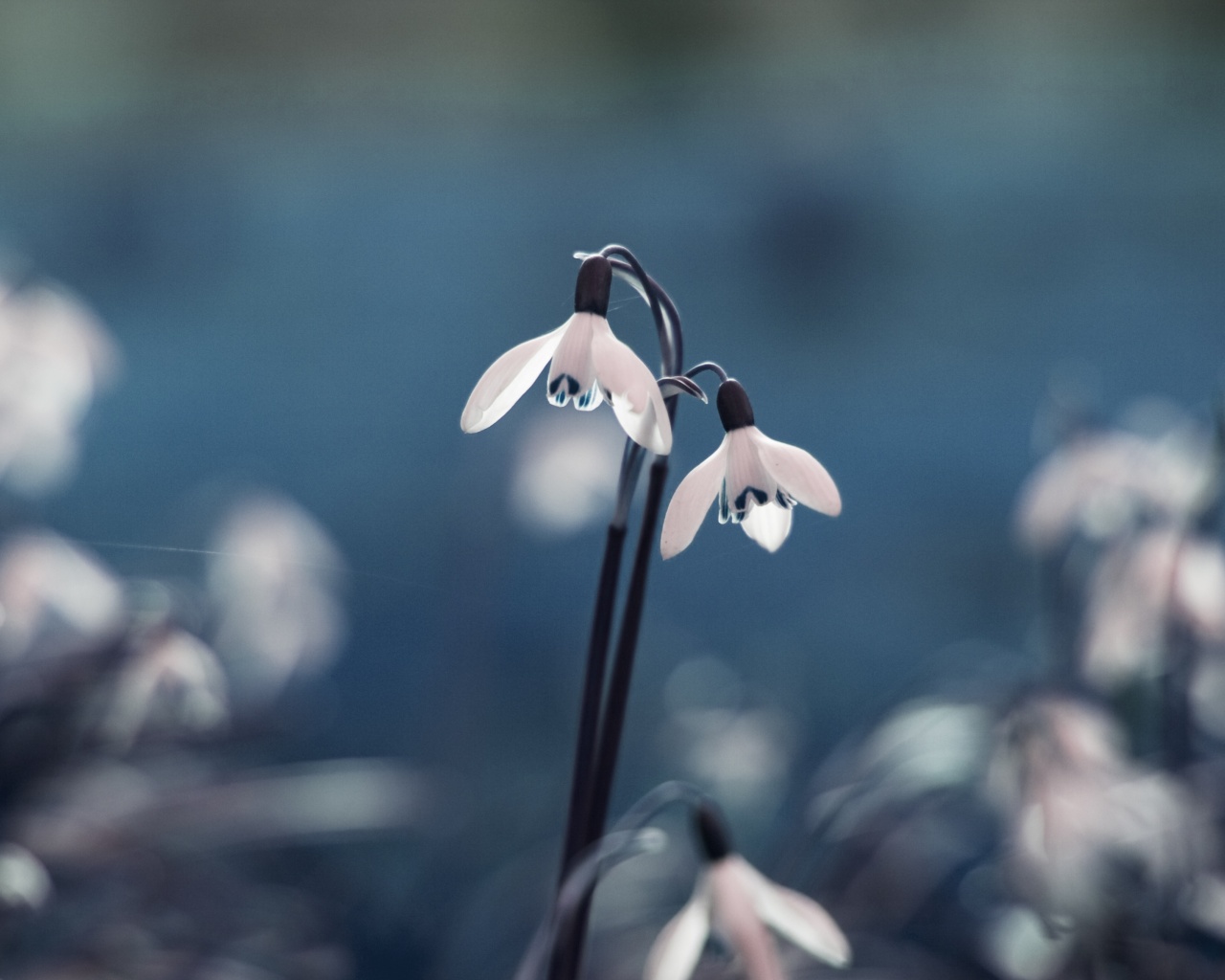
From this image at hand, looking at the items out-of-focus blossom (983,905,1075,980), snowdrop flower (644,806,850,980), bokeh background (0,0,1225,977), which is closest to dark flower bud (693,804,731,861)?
snowdrop flower (644,806,850,980)

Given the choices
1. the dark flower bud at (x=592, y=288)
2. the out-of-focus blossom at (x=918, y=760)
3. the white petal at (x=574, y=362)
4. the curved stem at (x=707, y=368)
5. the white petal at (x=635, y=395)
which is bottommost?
the out-of-focus blossom at (x=918, y=760)

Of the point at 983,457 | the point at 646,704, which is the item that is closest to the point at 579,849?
the point at 646,704

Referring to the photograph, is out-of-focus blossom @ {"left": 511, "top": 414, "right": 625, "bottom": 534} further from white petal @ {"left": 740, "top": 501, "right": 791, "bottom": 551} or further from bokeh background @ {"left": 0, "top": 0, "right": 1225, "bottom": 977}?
white petal @ {"left": 740, "top": 501, "right": 791, "bottom": 551}

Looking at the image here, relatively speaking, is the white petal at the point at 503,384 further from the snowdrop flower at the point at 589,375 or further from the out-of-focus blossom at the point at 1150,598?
the out-of-focus blossom at the point at 1150,598

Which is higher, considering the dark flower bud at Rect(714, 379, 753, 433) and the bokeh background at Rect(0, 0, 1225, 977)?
the bokeh background at Rect(0, 0, 1225, 977)

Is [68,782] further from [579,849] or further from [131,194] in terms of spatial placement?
[131,194]

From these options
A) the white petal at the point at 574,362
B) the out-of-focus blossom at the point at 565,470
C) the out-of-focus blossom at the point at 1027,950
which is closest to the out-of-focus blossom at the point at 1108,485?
the out-of-focus blossom at the point at 1027,950

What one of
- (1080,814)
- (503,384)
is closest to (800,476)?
(503,384)
